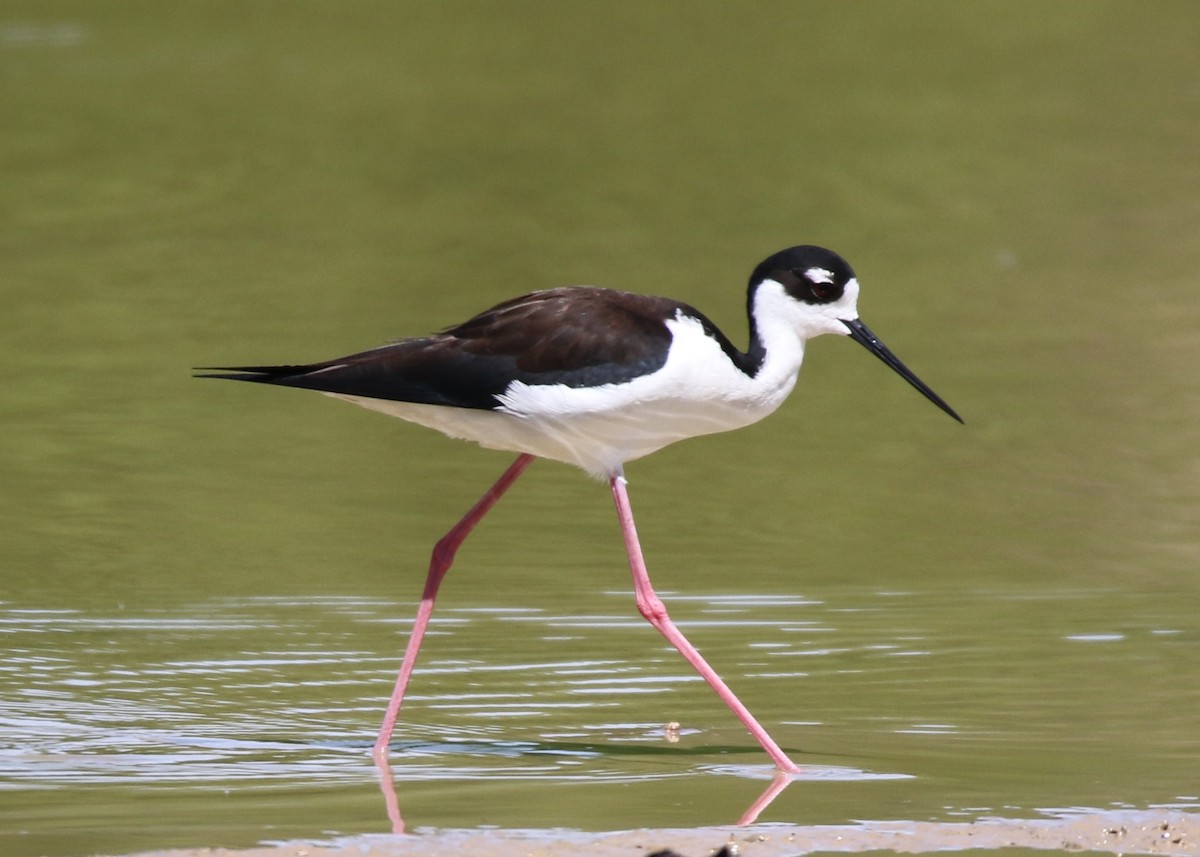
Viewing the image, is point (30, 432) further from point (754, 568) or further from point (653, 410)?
point (653, 410)

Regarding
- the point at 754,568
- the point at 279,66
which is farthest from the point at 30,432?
the point at 279,66

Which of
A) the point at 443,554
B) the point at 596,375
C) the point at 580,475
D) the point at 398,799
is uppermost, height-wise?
the point at 596,375

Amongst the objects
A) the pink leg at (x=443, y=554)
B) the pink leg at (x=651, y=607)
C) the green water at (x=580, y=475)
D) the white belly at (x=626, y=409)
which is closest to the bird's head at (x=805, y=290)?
the white belly at (x=626, y=409)

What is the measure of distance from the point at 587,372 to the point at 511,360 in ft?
0.80

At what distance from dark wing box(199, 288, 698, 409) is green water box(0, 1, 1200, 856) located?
3.42 feet

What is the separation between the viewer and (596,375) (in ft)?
23.6

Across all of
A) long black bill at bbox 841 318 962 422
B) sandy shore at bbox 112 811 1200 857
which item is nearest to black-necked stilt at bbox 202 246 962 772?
long black bill at bbox 841 318 962 422

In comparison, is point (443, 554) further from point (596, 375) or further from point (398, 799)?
point (398, 799)

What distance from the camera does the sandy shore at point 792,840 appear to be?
18.4 feet

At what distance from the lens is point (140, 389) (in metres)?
12.9

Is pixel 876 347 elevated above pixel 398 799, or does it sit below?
above

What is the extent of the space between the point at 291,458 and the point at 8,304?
4.52 meters

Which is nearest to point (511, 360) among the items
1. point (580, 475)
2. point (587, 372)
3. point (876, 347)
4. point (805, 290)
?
point (587, 372)

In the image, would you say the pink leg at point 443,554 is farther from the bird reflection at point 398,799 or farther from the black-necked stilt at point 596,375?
the bird reflection at point 398,799
